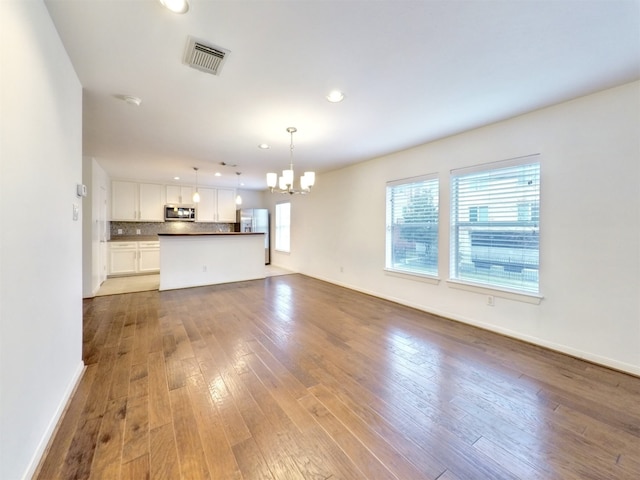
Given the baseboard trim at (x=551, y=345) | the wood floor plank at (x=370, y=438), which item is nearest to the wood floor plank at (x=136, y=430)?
the wood floor plank at (x=370, y=438)

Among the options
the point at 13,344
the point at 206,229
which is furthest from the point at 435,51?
the point at 206,229

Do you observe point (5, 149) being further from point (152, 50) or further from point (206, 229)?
point (206, 229)

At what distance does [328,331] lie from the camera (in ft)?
10.2

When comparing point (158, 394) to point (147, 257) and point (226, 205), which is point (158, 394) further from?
point (226, 205)

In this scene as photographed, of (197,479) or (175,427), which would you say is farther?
(175,427)

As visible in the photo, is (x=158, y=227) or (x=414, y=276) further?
Answer: (x=158, y=227)

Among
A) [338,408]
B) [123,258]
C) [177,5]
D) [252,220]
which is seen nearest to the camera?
[177,5]

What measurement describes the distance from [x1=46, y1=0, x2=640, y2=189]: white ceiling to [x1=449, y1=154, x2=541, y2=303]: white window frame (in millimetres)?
651

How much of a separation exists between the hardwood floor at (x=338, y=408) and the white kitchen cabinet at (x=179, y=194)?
479 cm

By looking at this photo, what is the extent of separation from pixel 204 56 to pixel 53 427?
2.60 m

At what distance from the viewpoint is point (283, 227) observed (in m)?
8.05

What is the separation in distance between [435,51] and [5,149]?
249 cm

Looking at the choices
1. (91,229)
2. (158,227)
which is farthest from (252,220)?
(91,229)

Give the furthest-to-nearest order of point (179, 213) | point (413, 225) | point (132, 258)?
1. point (179, 213)
2. point (132, 258)
3. point (413, 225)
